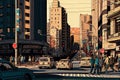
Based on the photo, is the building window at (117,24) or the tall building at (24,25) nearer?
the building window at (117,24)

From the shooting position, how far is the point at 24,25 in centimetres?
11950

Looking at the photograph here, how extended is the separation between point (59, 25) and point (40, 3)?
55745 mm

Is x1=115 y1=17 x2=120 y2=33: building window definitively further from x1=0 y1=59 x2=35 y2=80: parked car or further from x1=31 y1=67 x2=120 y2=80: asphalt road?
x1=0 y1=59 x2=35 y2=80: parked car

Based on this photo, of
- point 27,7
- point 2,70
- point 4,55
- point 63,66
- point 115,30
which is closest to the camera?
point 2,70

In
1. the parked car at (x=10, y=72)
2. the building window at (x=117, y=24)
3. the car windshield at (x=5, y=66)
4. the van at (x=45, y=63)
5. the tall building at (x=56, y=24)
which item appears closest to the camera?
the parked car at (x=10, y=72)

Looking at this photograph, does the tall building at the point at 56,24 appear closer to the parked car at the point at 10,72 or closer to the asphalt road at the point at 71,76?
the asphalt road at the point at 71,76

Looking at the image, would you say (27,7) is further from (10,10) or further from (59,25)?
(59,25)

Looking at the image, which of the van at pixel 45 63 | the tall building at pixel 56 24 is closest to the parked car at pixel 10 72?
the van at pixel 45 63

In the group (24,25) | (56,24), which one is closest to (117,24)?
(24,25)

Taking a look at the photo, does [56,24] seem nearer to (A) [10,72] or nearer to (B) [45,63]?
(B) [45,63]

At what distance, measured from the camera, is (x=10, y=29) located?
114000 mm

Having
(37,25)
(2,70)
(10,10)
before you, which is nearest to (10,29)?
(10,10)

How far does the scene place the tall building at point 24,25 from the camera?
11325 centimetres

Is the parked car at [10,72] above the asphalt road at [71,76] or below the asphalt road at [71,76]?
above
